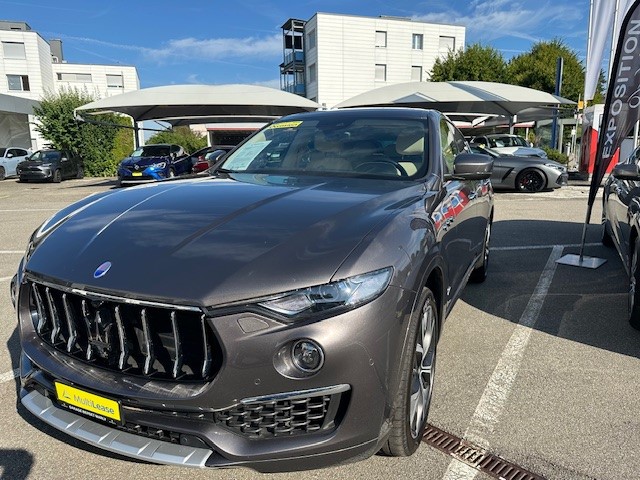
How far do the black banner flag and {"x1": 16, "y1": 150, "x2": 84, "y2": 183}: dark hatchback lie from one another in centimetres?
2210

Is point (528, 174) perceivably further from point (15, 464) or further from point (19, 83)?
point (19, 83)

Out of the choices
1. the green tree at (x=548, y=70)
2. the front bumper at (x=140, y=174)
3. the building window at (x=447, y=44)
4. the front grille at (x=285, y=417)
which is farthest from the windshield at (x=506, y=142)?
the building window at (x=447, y=44)

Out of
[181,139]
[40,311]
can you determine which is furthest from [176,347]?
[181,139]

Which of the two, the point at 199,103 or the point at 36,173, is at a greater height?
the point at 199,103

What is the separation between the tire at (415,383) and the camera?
2027mm

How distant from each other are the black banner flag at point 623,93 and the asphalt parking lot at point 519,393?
138 centimetres

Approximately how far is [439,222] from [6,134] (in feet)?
136

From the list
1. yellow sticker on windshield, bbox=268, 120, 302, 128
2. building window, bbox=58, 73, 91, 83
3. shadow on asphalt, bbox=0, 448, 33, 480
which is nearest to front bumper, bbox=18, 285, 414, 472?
shadow on asphalt, bbox=0, 448, 33, 480

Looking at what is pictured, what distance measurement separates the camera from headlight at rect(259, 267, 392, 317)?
178cm

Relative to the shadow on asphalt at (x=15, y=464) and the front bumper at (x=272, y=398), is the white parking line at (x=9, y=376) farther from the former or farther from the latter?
the front bumper at (x=272, y=398)

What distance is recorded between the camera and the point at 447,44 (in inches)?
2012

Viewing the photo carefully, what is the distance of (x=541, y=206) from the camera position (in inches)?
436

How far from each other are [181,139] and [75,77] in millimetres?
36403

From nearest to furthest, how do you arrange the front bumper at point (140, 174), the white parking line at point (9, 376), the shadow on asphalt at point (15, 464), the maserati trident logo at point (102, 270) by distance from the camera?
the maserati trident logo at point (102, 270) < the shadow on asphalt at point (15, 464) < the white parking line at point (9, 376) < the front bumper at point (140, 174)
